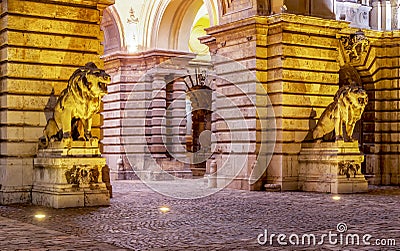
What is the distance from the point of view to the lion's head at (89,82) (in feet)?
44.4

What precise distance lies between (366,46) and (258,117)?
200 inches

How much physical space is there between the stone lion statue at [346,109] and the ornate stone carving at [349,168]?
0.72 metres

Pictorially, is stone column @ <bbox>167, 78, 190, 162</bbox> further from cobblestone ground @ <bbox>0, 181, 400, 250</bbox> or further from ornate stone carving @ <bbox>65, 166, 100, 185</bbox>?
ornate stone carving @ <bbox>65, 166, 100, 185</bbox>

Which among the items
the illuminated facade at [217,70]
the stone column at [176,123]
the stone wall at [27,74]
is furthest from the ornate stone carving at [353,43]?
the stone wall at [27,74]

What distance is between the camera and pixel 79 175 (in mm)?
13477

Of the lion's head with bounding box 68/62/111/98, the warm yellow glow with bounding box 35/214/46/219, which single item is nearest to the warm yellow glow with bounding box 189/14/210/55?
the lion's head with bounding box 68/62/111/98

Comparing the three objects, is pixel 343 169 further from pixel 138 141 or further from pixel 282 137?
pixel 138 141

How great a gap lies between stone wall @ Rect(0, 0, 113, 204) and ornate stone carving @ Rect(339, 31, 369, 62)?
9713 mm

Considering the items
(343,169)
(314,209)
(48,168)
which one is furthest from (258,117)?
(48,168)

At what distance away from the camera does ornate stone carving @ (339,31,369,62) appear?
68.3 feet

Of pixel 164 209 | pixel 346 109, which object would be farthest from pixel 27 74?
pixel 346 109

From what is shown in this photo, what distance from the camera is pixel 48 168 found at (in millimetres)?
13859

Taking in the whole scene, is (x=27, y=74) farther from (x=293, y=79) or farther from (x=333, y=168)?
(x=333, y=168)

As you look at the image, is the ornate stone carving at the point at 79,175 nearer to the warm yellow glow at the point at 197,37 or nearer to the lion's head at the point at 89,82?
the lion's head at the point at 89,82
